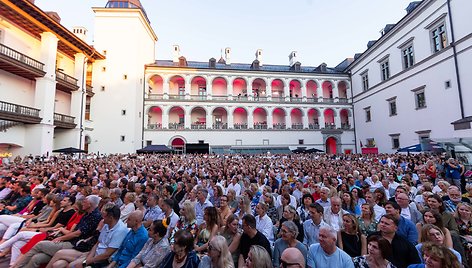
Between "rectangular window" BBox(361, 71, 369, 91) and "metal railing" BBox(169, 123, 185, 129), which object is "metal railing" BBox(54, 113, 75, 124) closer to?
"metal railing" BBox(169, 123, 185, 129)

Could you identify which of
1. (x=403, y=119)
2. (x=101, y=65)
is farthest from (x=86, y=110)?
(x=403, y=119)

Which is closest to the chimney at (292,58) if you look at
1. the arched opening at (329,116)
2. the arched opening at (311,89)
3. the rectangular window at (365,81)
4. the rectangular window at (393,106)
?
the arched opening at (311,89)

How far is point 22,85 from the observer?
2058 centimetres

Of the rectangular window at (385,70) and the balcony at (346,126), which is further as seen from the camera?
the balcony at (346,126)

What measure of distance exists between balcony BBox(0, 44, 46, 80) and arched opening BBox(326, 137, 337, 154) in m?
34.8

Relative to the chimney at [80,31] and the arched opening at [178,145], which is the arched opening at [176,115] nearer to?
the arched opening at [178,145]

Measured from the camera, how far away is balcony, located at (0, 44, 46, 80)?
58.1 feet

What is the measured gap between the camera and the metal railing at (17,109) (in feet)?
58.4

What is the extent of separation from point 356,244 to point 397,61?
92.4 feet

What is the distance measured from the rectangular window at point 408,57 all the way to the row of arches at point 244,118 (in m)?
11.8

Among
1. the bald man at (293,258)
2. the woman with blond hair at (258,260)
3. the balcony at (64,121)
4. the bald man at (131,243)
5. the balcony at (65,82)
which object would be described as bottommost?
the bald man at (131,243)

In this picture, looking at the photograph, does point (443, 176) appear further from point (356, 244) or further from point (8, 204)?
point (8, 204)

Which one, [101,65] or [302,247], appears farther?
[101,65]

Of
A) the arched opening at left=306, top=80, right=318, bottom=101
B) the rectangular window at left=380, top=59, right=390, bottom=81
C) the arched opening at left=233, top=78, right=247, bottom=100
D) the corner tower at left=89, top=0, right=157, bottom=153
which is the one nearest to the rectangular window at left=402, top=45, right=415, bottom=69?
the rectangular window at left=380, top=59, right=390, bottom=81
